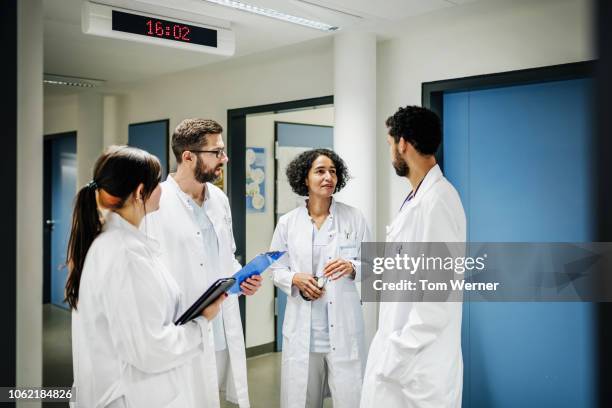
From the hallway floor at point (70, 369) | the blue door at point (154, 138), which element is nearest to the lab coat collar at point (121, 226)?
the hallway floor at point (70, 369)

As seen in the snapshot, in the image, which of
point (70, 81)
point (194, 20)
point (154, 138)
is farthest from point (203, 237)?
point (70, 81)

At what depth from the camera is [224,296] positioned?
179 cm

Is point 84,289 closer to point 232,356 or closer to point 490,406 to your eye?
point 232,356

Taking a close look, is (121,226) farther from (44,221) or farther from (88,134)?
(44,221)

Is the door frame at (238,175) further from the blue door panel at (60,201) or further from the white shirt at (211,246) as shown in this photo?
the blue door panel at (60,201)

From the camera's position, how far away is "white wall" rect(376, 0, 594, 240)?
275 cm

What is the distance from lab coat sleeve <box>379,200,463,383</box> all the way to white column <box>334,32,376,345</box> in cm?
148

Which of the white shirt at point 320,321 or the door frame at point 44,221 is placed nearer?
the white shirt at point 320,321

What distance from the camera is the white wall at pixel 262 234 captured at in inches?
190

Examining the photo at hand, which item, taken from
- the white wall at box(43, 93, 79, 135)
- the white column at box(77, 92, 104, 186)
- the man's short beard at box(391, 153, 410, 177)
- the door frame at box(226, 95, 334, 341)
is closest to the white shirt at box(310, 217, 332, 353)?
the man's short beard at box(391, 153, 410, 177)

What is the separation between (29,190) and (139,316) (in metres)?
0.52

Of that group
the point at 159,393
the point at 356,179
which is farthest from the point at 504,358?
the point at 159,393

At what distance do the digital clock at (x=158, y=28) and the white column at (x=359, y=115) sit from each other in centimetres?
76

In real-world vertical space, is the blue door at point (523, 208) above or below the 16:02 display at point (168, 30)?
below
